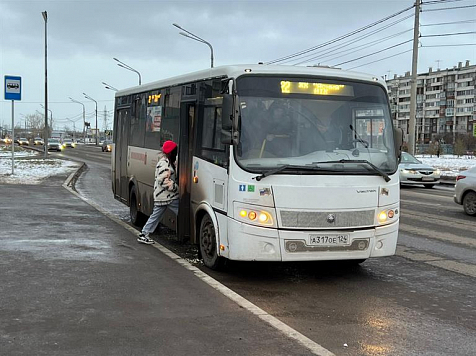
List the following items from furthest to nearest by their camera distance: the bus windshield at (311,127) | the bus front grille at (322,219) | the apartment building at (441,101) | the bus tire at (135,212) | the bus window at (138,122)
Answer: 1. the apartment building at (441,101)
2. the bus tire at (135,212)
3. the bus window at (138,122)
4. the bus windshield at (311,127)
5. the bus front grille at (322,219)

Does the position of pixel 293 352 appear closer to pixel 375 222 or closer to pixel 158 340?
pixel 158 340

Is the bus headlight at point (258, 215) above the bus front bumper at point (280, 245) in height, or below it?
above

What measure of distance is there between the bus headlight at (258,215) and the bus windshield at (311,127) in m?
0.45

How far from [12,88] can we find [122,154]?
11305 millimetres

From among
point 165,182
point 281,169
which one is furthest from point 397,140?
point 165,182

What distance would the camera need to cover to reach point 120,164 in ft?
39.2

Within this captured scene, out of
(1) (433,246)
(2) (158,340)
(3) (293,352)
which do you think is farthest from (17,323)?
(1) (433,246)

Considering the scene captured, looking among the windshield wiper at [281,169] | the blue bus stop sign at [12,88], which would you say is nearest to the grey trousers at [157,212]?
the windshield wiper at [281,169]

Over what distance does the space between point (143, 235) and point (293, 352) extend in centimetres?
493

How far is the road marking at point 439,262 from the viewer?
763 centimetres

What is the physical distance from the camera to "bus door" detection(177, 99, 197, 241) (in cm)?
783

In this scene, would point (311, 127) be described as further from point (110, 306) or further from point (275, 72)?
point (110, 306)

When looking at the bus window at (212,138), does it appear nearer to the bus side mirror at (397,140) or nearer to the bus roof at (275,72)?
the bus roof at (275,72)

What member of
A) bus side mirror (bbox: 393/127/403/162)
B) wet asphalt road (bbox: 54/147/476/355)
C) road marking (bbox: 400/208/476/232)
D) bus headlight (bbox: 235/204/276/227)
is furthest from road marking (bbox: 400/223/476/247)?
bus headlight (bbox: 235/204/276/227)
